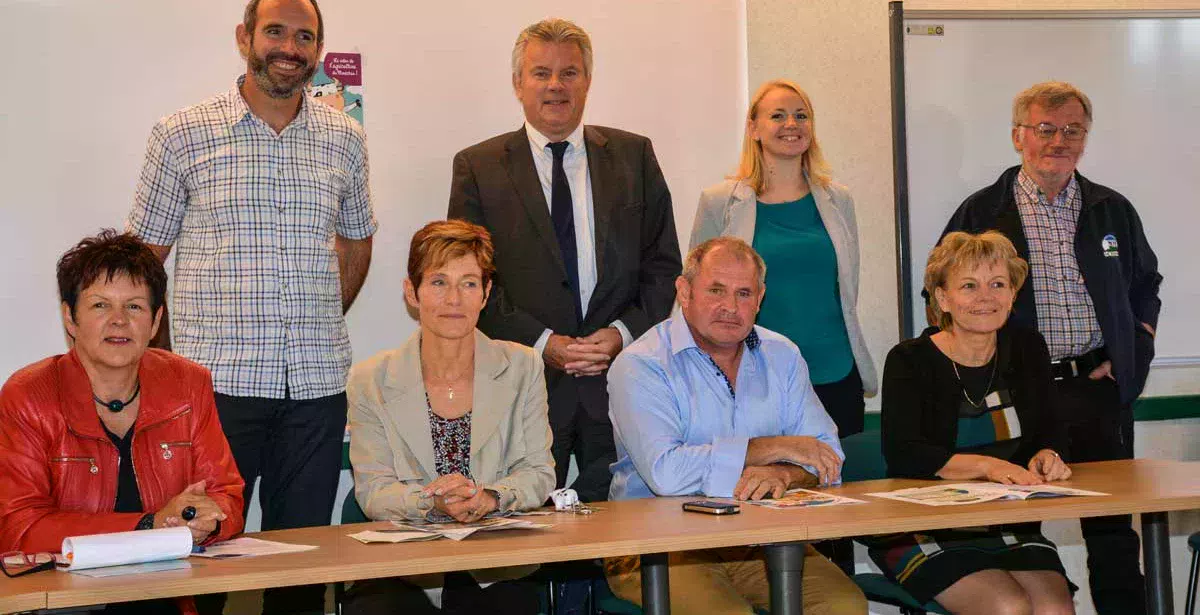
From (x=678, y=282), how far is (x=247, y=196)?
4.38 ft

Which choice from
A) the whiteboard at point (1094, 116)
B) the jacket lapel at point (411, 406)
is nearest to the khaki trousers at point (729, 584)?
the jacket lapel at point (411, 406)

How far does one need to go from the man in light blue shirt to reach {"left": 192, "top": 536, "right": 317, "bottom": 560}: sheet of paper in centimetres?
96

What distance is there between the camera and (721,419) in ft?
11.7

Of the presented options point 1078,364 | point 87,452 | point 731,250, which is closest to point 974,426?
point 731,250

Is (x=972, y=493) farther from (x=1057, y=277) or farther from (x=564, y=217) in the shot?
(x=1057, y=277)

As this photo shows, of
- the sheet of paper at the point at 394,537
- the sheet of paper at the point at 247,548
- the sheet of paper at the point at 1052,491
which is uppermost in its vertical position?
the sheet of paper at the point at 1052,491

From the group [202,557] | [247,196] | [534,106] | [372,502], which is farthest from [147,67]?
[202,557]

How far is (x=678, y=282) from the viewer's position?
3.72 meters

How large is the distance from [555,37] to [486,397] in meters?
1.42

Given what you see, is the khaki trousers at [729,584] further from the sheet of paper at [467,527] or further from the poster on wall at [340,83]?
the poster on wall at [340,83]

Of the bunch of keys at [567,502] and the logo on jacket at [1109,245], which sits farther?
the logo on jacket at [1109,245]

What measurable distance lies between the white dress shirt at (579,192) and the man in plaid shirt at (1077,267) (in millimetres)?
1680

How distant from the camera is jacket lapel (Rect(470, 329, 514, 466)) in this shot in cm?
329

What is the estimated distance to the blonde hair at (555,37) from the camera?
4.13 m
